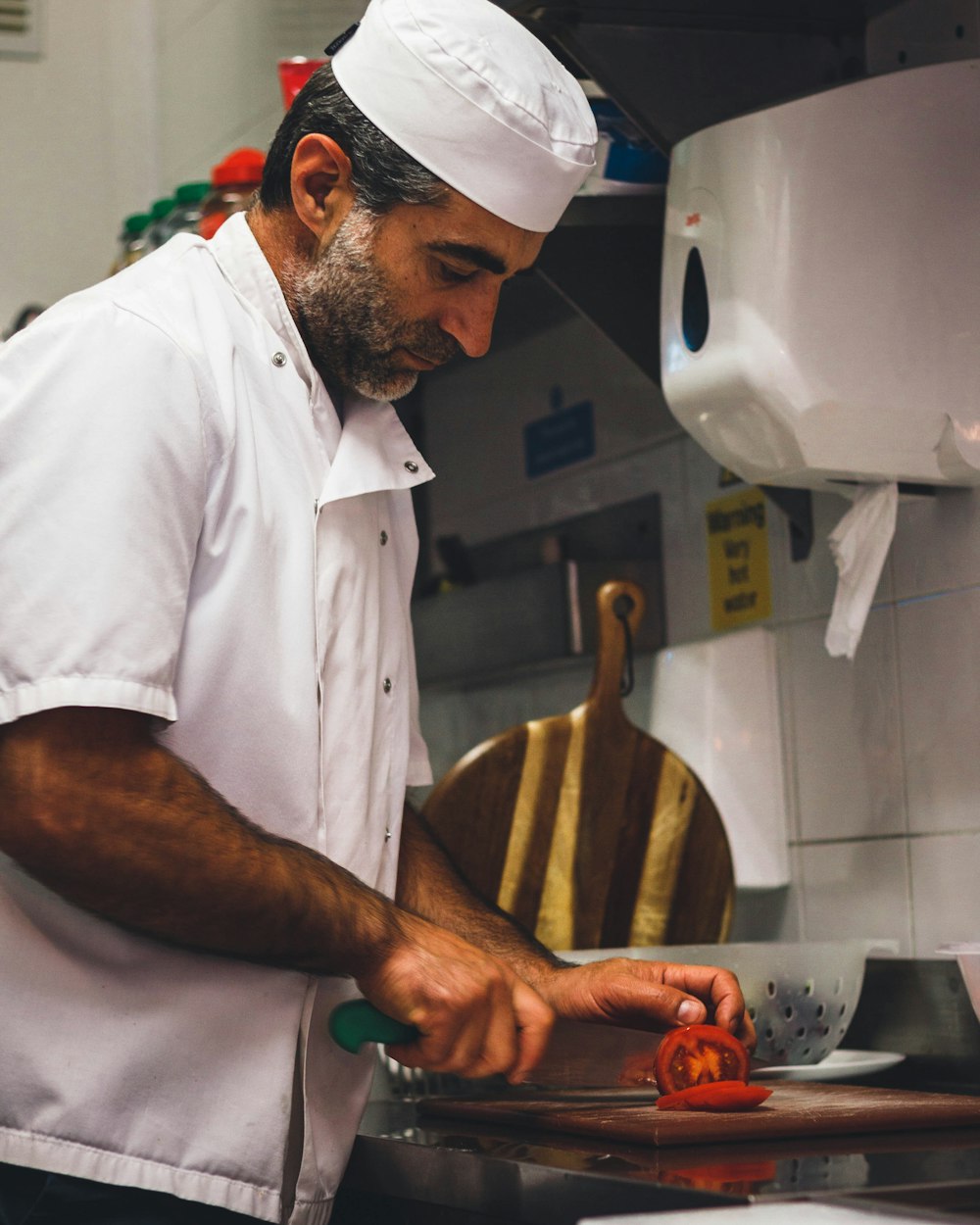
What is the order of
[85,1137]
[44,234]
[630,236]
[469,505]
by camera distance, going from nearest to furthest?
[85,1137] < [630,236] < [469,505] < [44,234]

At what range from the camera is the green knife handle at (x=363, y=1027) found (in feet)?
3.48

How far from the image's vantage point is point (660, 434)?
195 cm

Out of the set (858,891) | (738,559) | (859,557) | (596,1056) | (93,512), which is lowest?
(858,891)

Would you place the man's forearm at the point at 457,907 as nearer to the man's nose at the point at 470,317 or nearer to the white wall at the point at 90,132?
the man's nose at the point at 470,317

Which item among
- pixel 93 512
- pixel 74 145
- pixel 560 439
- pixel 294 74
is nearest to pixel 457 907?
pixel 93 512

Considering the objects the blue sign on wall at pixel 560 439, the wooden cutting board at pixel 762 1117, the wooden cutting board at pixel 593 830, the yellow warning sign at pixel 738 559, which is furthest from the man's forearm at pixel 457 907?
the blue sign on wall at pixel 560 439

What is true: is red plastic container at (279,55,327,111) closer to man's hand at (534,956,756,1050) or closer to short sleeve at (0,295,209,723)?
short sleeve at (0,295,209,723)

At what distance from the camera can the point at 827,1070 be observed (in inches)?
53.6

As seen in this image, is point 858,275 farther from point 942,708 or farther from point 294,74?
point 294,74

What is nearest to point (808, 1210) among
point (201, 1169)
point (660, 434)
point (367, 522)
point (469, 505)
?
point (201, 1169)

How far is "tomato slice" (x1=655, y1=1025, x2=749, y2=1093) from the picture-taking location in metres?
1.17

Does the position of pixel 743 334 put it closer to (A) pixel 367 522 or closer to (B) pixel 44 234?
(A) pixel 367 522

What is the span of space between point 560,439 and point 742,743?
22.8 inches

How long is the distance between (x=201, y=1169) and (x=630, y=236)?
995 mm
